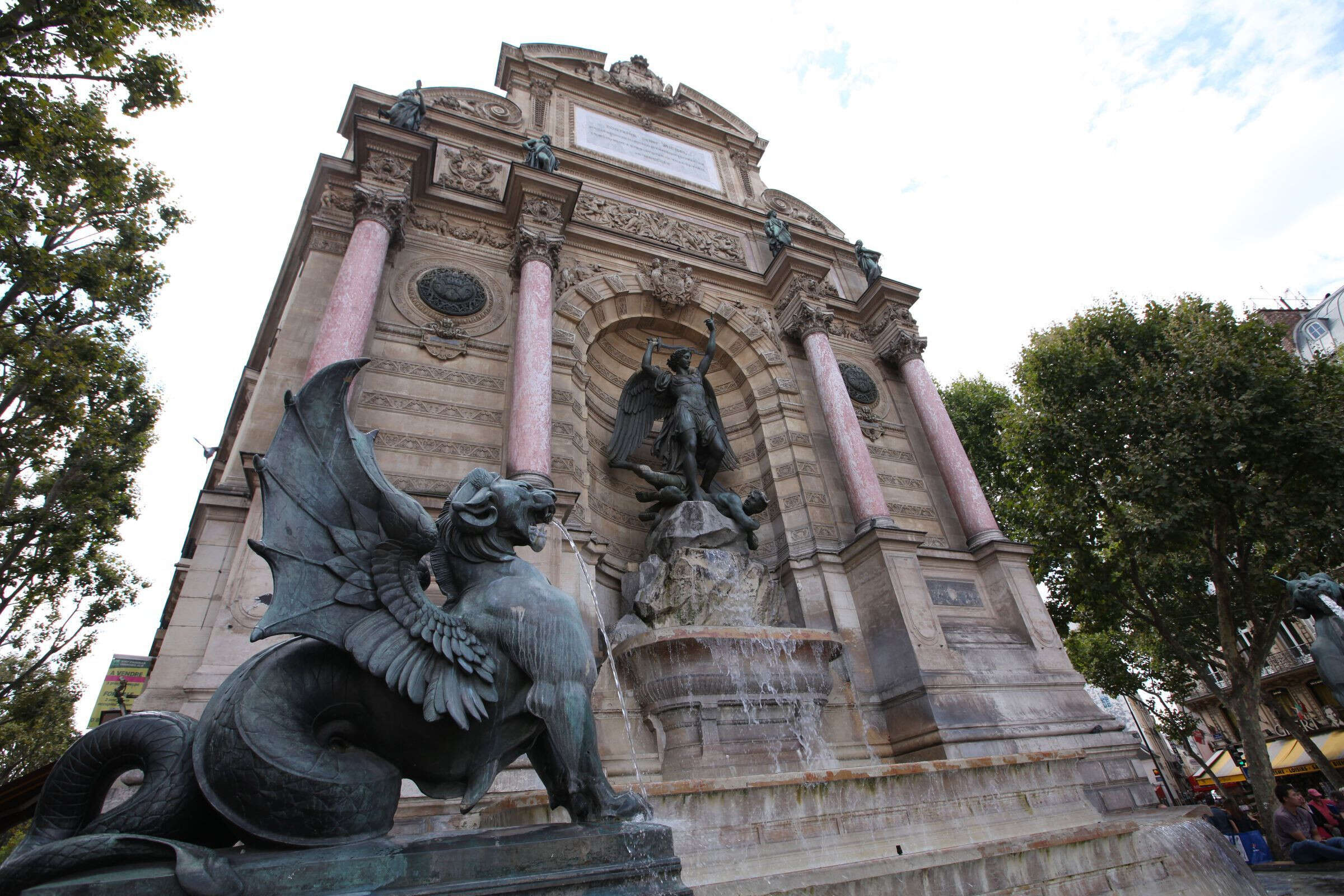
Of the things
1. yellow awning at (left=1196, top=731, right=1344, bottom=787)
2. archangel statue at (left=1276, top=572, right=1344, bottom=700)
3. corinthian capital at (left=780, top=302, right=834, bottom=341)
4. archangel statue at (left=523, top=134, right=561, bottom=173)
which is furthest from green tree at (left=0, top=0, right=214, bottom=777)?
yellow awning at (left=1196, top=731, right=1344, bottom=787)

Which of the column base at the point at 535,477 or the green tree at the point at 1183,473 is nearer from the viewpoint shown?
the column base at the point at 535,477

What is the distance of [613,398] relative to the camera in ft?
39.2

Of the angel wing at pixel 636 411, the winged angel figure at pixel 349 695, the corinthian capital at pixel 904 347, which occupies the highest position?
the corinthian capital at pixel 904 347

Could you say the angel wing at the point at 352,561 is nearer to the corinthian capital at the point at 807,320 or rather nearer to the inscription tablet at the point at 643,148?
the corinthian capital at the point at 807,320

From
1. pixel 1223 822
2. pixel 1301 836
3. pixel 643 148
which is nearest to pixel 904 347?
pixel 643 148

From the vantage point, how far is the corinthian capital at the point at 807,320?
12.3m

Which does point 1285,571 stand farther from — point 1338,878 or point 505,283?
point 505,283

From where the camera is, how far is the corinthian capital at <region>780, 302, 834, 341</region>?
1228cm

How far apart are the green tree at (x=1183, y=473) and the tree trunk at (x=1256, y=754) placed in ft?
0.09

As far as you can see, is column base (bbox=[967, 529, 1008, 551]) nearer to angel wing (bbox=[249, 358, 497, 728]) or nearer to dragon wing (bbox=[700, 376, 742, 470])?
dragon wing (bbox=[700, 376, 742, 470])

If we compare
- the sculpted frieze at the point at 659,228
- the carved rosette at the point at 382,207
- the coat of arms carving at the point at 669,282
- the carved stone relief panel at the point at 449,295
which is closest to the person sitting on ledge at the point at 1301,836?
the coat of arms carving at the point at 669,282

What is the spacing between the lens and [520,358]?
8.88 meters

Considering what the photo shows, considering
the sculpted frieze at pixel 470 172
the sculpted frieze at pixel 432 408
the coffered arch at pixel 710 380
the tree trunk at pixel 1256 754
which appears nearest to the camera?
the sculpted frieze at pixel 432 408

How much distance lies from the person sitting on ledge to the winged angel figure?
835cm
